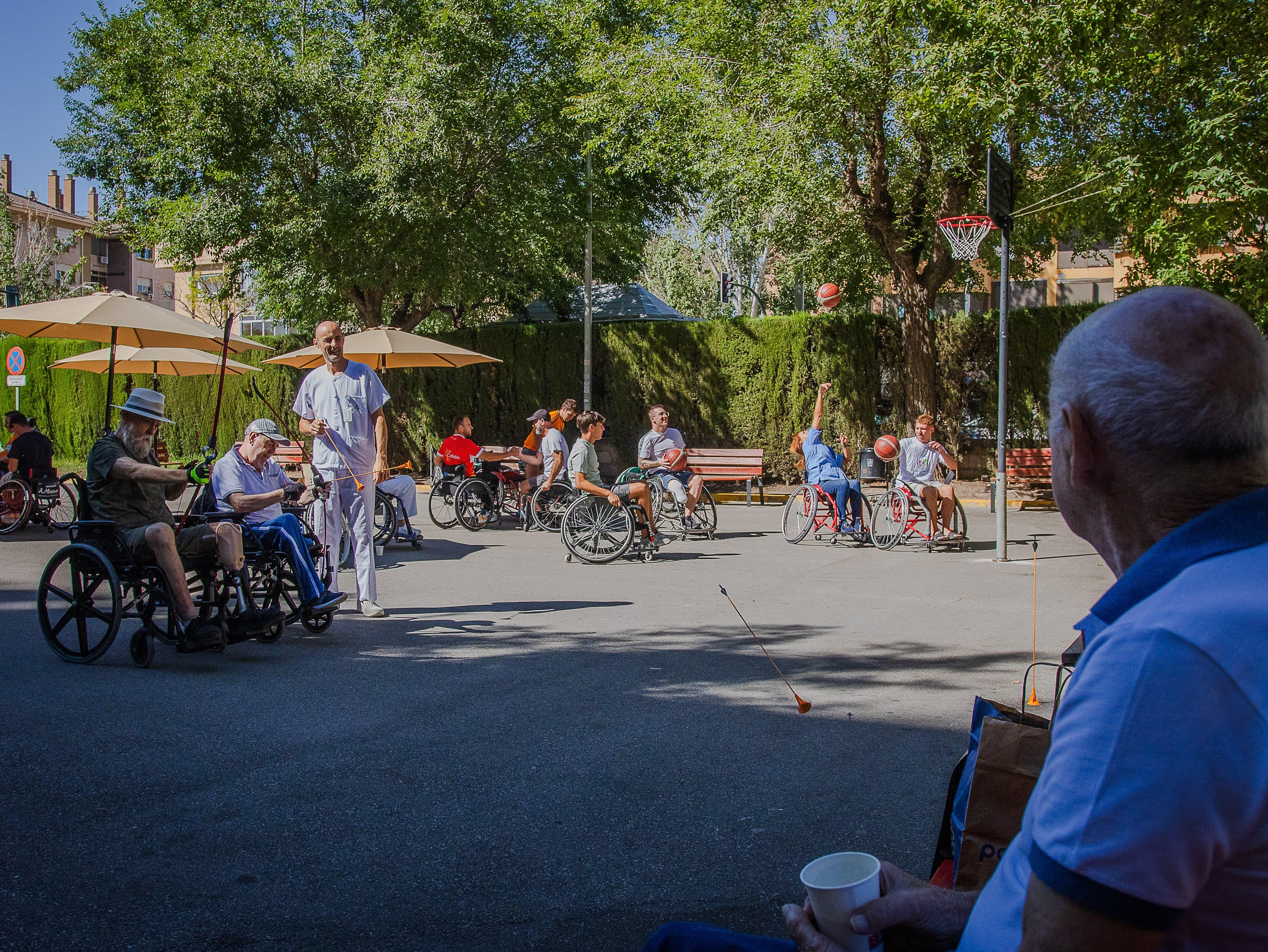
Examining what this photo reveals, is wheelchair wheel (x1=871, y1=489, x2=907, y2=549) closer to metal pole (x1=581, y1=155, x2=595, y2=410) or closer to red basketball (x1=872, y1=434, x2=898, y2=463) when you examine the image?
red basketball (x1=872, y1=434, x2=898, y2=463)

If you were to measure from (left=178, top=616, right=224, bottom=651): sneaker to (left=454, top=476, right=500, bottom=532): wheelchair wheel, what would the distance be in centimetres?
827

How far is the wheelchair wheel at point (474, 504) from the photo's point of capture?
15.3m

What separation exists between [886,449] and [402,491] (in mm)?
5891

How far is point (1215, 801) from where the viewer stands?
1.20 m

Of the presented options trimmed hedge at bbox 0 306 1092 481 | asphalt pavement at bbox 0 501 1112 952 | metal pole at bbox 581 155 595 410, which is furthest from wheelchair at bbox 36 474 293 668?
metal pole at bbox 581 155 595 410

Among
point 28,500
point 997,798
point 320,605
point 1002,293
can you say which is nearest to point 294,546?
point 320,605

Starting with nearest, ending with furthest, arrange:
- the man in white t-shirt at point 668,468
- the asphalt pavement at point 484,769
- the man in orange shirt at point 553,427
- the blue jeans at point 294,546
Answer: the asphalt pavement at point 484,769
the blue jeans at point 294,546
the man in white t-shirt at point 668,468
the man in orange shirt at point 553,427

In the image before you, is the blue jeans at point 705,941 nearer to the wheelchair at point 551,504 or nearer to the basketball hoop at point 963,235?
the wheelchair at point 551,504

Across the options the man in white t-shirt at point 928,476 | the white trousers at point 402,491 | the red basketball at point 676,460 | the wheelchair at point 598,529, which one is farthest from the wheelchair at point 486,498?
the man in white t-shirt at point 928,476

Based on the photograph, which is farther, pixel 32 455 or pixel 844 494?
pixel 32 455

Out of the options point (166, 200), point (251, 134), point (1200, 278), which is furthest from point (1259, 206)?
point (166, 200)

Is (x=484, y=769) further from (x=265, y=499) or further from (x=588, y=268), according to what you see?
(x=588, y=268)

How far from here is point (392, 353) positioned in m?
17.0

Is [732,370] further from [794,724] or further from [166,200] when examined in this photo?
[794,724]
